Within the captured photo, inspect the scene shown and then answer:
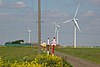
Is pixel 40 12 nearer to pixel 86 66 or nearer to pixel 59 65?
pixel 86 66

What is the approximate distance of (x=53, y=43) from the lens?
3086 centimetres

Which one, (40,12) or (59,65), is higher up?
(40,12)

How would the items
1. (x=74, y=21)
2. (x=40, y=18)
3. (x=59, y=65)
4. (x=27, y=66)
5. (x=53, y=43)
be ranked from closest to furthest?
1. (x=27, y=66)
2. (x=59, y=65)
3. (x=40, y=18)
4. (x=53, y=43)
5. (x=74, y=21)

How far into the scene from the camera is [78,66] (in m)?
23.4

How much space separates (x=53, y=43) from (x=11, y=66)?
2016 cm

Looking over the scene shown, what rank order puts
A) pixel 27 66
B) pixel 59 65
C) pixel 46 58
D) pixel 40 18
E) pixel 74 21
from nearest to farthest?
pixel 27 66 < pixel 59 65 < pixel 46 58 < pixel 40 18 < pixel 74 21

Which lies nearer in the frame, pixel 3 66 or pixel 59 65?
pixel 3 66

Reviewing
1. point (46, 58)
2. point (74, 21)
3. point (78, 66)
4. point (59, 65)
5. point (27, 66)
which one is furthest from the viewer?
point (74, 21)

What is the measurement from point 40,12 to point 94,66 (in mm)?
6561

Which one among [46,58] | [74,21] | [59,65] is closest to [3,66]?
[59,65]

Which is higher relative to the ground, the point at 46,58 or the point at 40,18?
the point at 40,18

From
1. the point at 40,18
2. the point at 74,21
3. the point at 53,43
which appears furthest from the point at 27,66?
the point at 74,21

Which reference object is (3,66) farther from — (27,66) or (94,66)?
(94,66)

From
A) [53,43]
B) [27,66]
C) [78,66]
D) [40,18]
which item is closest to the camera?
[27,66]
